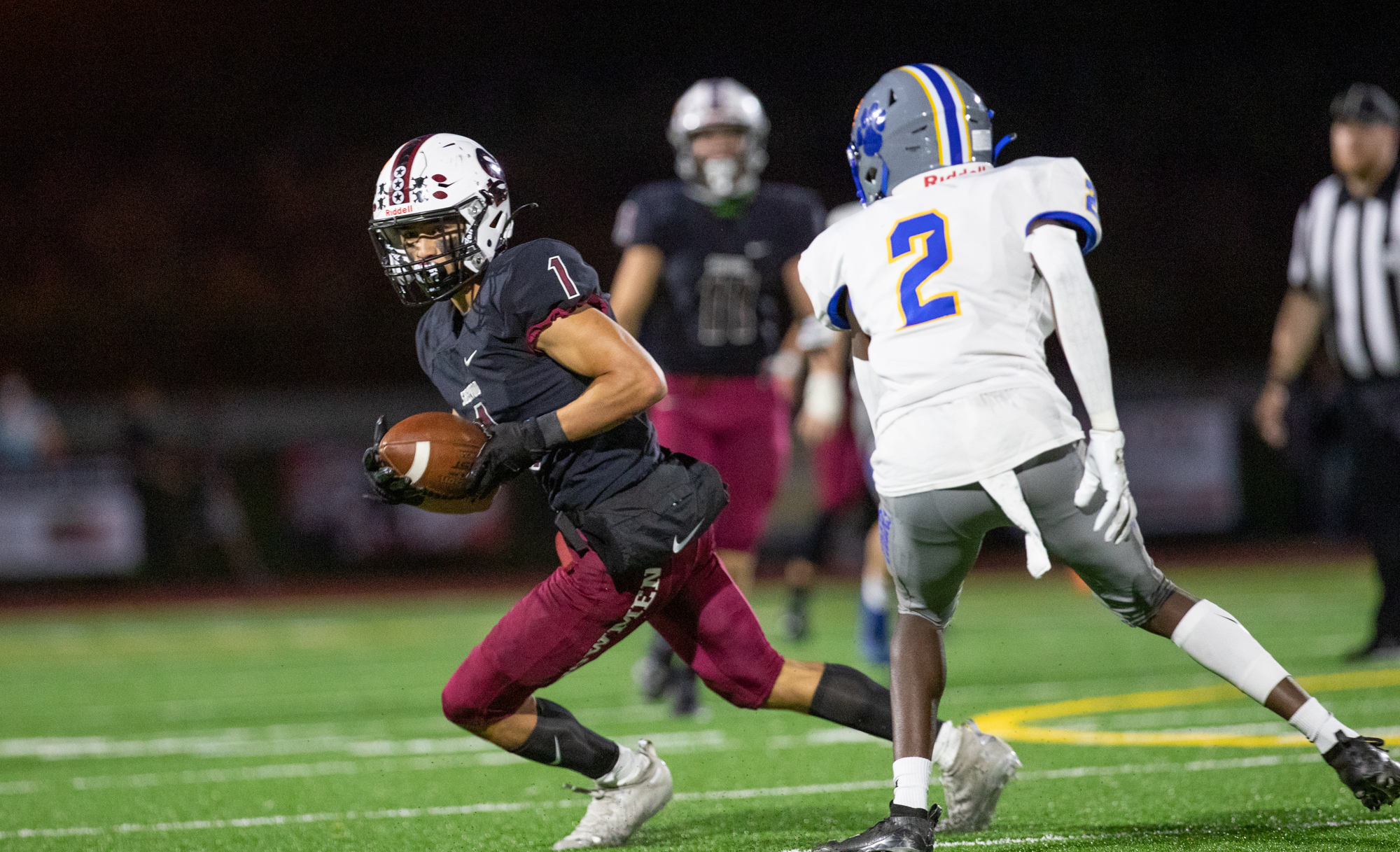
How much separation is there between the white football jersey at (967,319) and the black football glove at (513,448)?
2.07ft

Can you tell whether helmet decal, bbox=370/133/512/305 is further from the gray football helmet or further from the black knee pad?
the gray football helmet

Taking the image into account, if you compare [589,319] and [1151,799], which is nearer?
[589,319]

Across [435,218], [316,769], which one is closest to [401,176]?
[435,218]

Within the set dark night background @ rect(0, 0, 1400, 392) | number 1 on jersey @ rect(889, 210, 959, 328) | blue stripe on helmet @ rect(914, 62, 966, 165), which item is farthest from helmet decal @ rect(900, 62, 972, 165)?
dark night background @ rect(0, 0, 1400, 392)

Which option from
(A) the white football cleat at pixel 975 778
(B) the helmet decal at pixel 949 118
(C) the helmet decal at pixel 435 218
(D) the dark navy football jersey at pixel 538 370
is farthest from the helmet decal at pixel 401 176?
(A) the white football cleat at pixel 975 778

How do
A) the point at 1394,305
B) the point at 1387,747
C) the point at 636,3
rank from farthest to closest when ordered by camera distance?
the point at 636,3 < the point at 1394,305 < the point at 1387,747

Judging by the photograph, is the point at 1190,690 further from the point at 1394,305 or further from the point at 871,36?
the point at 871,36

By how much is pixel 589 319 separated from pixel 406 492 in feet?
1.58

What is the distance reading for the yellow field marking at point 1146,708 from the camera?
4.26m

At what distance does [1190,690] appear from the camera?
5352 mm

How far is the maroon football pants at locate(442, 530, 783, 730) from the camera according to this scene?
123 inches

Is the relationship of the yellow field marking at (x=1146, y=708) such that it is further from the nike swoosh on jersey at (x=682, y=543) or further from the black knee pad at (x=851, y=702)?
the nike swoosh on jersey at (x=682, y=543)

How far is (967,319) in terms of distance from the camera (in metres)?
2.80

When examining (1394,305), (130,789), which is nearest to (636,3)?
(1394,305)
